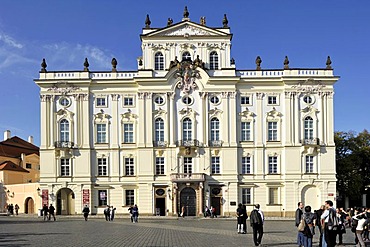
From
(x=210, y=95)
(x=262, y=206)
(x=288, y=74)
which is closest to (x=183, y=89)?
(x=210, y=95)

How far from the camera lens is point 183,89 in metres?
60.1

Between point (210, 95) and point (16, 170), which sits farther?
point (16, 170)

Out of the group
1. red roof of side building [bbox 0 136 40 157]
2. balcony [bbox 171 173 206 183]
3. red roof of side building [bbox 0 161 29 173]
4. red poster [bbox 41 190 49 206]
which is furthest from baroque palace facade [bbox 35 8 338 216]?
red roof of side building [bbox 0 136 40 157]

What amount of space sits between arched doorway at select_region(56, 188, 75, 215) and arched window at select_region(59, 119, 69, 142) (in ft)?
18.6

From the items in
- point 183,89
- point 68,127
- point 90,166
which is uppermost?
point 183,89

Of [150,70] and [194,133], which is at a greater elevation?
[150,70]

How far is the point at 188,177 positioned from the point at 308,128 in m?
14.2

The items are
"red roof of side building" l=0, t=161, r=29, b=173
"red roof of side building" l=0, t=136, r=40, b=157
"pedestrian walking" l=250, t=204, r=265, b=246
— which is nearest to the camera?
"pedestrian walking" l=250, t=204, r=265, b=246

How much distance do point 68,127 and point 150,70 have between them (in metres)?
11.0

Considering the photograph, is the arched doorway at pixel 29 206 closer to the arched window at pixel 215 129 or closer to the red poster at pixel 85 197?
the red poster at pixel 85 197

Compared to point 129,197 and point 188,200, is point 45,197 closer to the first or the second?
point 129,197

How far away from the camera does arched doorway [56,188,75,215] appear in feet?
198

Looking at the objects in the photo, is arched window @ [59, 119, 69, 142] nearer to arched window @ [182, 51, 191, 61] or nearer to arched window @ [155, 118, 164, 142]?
arched window @ [155, 118, 164, 142]

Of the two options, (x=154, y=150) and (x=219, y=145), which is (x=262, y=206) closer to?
(x=219, y=145)
